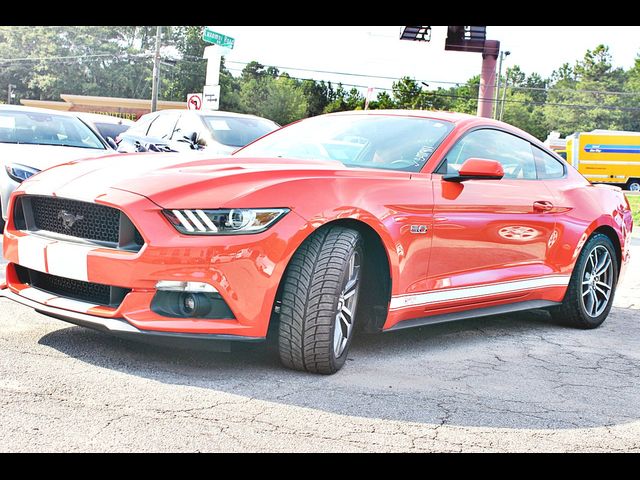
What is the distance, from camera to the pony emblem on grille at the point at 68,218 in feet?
14.0

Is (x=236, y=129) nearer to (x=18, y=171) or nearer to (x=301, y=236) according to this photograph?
(x=18, y=171)

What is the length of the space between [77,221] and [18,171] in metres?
4.57

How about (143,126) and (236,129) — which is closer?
(236,129)

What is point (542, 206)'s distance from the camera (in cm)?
574

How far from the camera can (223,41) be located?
63.1 feet

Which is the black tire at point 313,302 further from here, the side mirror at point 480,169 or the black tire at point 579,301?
the black tire at point 579,301

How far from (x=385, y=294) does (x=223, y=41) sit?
50.6 feet

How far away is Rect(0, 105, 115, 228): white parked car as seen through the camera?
8460mm

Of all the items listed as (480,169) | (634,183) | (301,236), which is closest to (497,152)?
(480,169)

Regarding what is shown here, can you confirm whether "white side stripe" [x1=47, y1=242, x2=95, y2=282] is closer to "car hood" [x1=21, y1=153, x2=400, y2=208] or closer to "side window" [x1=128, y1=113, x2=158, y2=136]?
"car hood" [x1=21, y1=153, x2=400, y2=208]

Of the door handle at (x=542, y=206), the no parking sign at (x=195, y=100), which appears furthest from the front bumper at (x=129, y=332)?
the no parking sign at (x=195, y=100)

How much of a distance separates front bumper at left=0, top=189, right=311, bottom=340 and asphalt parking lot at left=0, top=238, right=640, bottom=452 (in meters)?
0.25

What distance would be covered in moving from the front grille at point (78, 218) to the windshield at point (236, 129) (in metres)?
7.70
